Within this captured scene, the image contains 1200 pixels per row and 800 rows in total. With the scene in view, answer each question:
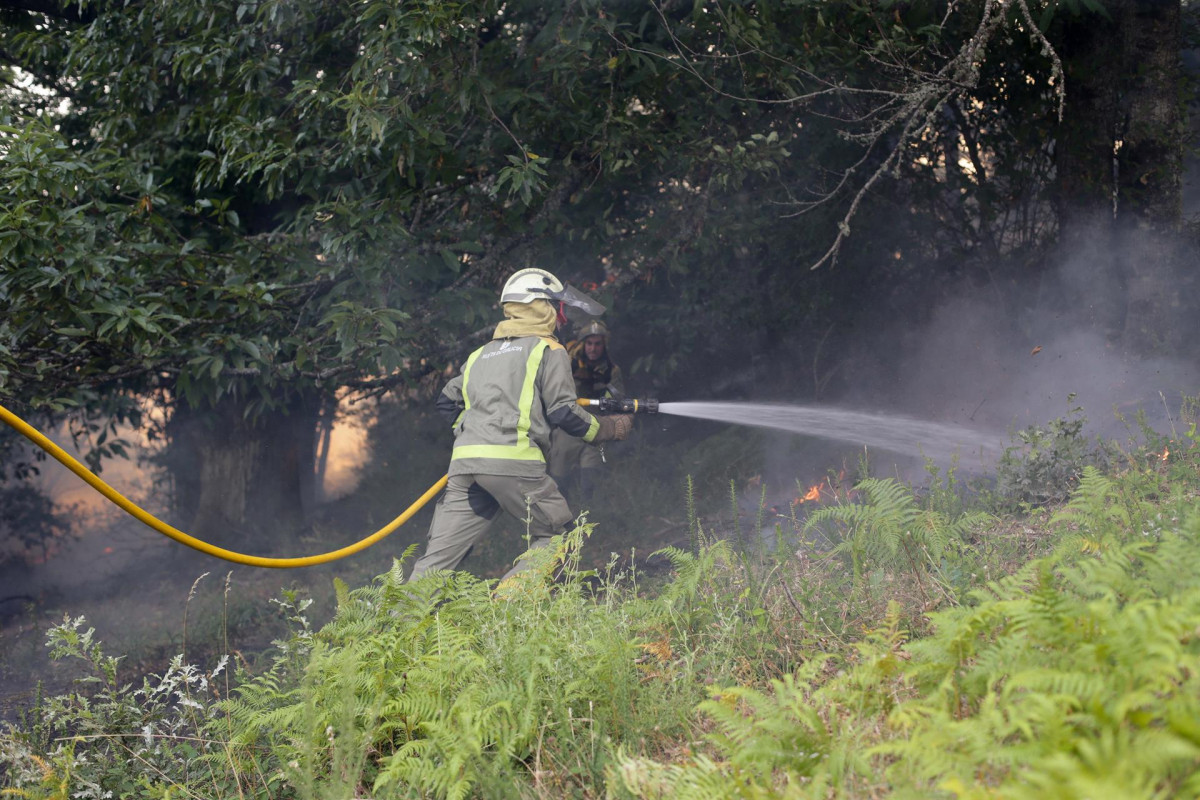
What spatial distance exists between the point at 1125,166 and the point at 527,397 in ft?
17.5

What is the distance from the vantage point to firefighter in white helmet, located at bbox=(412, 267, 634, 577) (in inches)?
205

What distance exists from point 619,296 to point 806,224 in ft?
6.74

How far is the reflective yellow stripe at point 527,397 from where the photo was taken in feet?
17.0

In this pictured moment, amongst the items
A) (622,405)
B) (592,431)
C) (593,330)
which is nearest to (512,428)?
(592,431)

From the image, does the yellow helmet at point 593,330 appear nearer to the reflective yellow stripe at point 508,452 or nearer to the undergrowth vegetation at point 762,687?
the reflective yellow stripe at point 508,452

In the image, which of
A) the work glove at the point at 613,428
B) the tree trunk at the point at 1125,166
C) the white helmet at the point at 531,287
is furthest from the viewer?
the tree trunk at the point at 1125,166

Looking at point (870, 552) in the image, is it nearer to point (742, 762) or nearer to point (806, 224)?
point (742, 762)

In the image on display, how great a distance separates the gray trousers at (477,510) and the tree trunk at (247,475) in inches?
197

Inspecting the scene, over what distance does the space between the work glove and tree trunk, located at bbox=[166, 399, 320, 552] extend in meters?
4.99

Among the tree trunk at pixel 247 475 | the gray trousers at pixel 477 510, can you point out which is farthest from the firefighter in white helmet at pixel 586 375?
the tree trunk at pixel 247 475

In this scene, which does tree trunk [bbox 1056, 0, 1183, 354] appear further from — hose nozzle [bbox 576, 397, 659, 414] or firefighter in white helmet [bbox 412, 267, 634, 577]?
firefighter in white helmet [bbox 412, 267, 634, 577]

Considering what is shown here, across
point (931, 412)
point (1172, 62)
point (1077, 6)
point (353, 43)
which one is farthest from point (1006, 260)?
point (353, 43)

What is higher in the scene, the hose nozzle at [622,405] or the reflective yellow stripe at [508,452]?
the hose nozzle at [622,405]

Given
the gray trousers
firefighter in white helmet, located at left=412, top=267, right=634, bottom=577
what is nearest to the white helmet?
firefighter in white helmet, located at left=412, top=267, right=634, bottom=577
